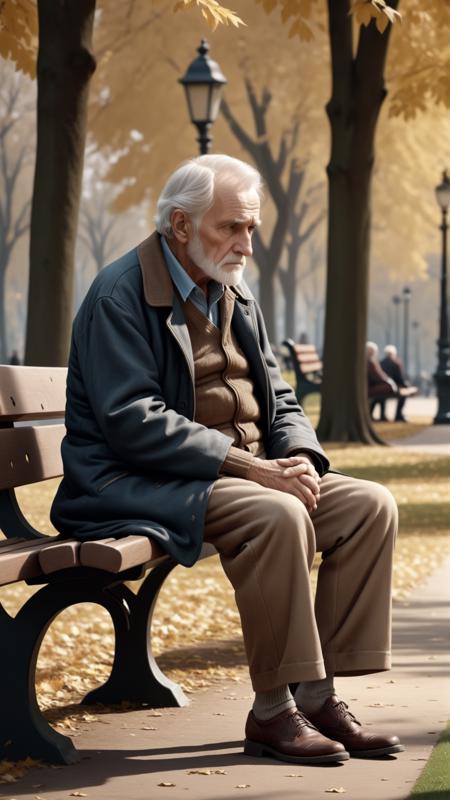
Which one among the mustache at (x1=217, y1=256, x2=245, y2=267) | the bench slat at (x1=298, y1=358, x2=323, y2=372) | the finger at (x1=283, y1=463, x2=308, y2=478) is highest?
the mustache at (x1=217, y1=256, x2=245, y2=267)

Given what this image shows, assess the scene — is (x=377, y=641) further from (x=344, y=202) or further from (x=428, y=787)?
(x=344, y=202)

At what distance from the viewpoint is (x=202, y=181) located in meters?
4.88

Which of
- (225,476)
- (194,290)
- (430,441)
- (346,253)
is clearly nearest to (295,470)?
(225,476)

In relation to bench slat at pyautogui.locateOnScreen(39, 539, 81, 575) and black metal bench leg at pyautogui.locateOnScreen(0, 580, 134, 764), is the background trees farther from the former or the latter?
bench slat at pyautogui.locateOnScreen(39, 539, 81, 575)

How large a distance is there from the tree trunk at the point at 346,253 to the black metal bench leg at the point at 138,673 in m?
13.4

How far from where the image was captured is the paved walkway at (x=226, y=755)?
4.29m

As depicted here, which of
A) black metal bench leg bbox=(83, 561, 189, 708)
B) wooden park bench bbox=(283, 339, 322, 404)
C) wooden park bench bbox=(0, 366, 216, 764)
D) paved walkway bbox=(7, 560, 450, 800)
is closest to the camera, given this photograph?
paved walkway bbox=(7, 560, 450, 800)

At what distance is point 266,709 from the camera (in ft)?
15.0

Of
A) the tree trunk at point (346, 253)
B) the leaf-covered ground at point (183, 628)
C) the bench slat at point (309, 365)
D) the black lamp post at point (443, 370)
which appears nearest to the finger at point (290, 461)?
the leaf-covered ground at point (183, 628)

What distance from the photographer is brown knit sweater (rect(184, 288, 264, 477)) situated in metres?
4.97

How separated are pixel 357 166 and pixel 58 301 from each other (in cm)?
805

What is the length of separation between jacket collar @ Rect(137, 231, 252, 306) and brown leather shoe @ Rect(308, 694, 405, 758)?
49.7 inches

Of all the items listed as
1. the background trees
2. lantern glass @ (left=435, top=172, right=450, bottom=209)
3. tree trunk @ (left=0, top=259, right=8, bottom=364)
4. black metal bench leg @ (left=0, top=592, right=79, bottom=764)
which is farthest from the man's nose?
tree trunk @ (left=0, top=259, right=8, bottom=364)

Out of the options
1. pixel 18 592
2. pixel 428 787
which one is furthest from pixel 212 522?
pixel 18 592
